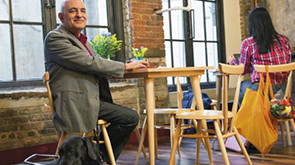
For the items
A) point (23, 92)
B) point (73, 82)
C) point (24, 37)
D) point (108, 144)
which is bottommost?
point (108, 144)

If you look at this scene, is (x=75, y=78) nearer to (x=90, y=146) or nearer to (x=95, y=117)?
(x=95, y=117)

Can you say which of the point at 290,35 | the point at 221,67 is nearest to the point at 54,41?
the point at 221,67

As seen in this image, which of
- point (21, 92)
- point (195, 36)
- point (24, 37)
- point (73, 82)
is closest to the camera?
point (73, 82)

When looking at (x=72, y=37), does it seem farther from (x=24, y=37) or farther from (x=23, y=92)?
(x=24, y=37)

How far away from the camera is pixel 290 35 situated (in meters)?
7.02

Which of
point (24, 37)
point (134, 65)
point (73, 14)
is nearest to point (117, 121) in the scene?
point (134, 65)

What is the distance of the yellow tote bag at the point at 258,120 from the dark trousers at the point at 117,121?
3.91 ft

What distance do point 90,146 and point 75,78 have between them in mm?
529

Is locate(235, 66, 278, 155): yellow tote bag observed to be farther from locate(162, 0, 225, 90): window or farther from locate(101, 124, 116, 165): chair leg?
locate(162, 0, 225, 90): window

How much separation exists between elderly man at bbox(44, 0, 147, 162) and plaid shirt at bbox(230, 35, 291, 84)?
67.3 inches

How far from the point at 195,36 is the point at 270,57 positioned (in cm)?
222

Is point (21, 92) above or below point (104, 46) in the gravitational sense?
below

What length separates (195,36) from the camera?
6551 millimetres

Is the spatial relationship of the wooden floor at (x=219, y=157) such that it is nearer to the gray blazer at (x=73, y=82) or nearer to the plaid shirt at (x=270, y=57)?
the plaid shirt at (x=270, y=57)
